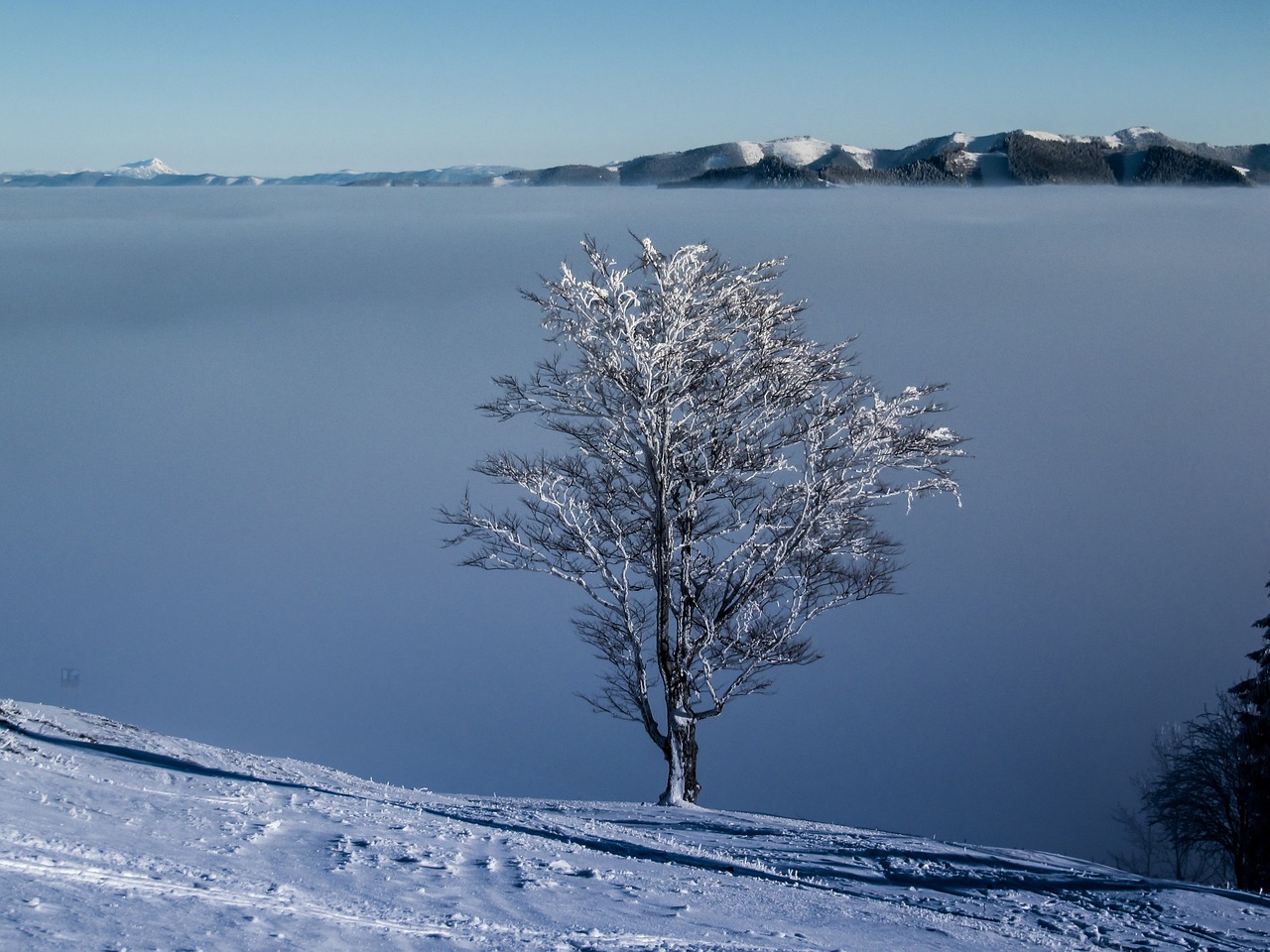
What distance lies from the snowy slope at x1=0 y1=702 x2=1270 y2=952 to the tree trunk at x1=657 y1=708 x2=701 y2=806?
9.03 ft

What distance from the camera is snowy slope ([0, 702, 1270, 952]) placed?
169 inches

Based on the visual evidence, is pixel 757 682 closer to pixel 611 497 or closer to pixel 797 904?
pixel 611 497

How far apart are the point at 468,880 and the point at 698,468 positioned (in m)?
6.84

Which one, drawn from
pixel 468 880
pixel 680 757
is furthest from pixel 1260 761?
pixel 468 880

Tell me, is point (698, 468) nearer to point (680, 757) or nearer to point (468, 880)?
point (680, 757)

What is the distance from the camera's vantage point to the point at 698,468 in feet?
38.2

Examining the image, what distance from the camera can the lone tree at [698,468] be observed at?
37.5 ft

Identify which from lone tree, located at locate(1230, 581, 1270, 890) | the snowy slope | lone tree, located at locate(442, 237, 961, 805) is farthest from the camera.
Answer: lone tree, located at locate(1230, 581, 1270, 890)

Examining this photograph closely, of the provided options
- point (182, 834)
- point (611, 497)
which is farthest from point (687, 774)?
point (182, 834)

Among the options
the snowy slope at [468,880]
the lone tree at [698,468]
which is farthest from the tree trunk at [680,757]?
the snowy slope at [468,880]

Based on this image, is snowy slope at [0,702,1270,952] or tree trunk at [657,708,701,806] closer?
snowy slope at [0,702,1270,952]

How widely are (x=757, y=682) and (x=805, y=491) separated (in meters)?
2.53

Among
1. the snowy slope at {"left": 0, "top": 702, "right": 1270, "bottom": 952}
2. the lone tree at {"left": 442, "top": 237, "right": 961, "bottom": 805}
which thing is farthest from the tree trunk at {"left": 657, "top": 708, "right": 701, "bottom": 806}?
the snowy slope at {"left": 0, "top": 702, "right": 1270, "bottom": 952}

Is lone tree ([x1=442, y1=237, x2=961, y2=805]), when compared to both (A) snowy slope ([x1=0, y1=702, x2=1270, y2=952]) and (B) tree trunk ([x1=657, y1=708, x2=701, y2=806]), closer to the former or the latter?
(B) tree trunk ([x1=657, y1=708, x2=701, y2=806])
